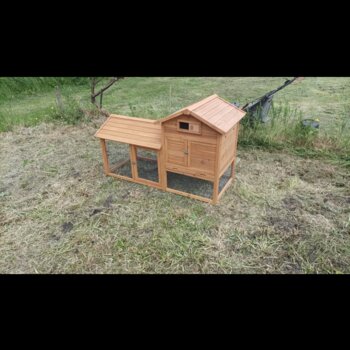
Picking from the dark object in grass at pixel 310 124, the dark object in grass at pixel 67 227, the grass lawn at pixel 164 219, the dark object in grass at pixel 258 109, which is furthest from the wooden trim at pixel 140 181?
the dark object in grass at pixel 310 124

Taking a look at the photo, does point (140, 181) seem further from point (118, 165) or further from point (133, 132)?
point (133, 132)

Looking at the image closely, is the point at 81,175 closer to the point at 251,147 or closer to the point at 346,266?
the point at 251,147

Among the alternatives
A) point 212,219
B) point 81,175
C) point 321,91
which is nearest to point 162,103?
point 81,175

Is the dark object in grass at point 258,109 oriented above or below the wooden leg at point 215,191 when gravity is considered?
above

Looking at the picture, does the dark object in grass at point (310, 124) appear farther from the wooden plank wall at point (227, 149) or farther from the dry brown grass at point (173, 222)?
the wooden plank wall at point (227, 149)

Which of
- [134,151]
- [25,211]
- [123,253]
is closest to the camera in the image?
[123,253]

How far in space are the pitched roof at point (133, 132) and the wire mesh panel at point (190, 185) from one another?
89 cm

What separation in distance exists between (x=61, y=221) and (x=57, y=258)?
2.53 feet

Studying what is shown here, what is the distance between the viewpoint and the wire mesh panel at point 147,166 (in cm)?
525

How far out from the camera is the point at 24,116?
8.77 meters

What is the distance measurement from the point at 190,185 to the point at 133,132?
1.39m

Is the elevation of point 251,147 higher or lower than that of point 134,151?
lower

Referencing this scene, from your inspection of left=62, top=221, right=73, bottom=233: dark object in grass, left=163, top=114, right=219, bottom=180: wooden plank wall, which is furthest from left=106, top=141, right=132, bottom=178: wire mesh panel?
left=62, top=221, right=73, bottom=233: dark object in grass

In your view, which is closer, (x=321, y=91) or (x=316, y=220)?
(x=316, y=220)
